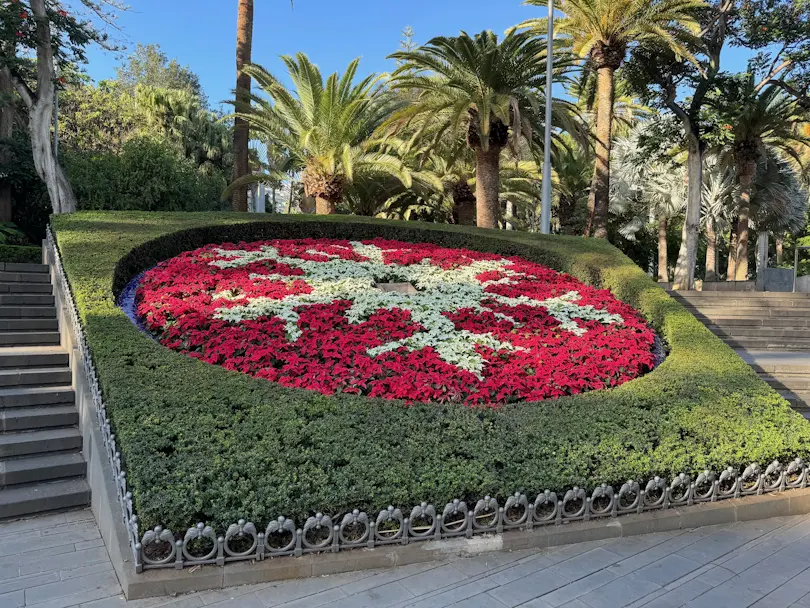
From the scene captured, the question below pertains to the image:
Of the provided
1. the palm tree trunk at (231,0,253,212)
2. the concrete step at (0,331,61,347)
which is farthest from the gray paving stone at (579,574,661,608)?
the palm tree trunk at (231,0,253,212)

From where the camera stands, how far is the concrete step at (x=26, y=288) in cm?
779

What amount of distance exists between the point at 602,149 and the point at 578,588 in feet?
43.8

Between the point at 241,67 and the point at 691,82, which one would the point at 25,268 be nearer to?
the point at 241,67

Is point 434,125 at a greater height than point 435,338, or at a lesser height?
greater

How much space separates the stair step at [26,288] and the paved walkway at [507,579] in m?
4.72

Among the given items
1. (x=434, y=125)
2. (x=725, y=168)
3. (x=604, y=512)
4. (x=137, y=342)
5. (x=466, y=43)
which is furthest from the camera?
(x=725, y=168)

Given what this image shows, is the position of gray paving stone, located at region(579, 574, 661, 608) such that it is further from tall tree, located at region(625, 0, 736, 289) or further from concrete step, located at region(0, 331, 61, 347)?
tall tree, located at region(625, 0, 736, 289)

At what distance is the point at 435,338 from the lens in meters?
6.39

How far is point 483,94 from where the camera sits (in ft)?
42.3

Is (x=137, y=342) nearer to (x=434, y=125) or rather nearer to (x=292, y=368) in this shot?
(x=292, y=368)

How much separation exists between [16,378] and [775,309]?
41.6ft

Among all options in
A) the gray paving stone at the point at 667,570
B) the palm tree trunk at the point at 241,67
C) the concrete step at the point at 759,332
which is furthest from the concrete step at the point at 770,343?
the palm tree trunk at the point at 241,67

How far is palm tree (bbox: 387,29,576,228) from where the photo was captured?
1266cm

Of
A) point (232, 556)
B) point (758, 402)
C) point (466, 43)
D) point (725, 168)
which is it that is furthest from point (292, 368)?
point (725, 168)
